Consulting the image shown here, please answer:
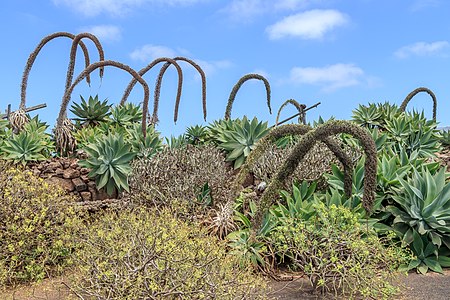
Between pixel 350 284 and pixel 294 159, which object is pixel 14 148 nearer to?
pixel 294 159

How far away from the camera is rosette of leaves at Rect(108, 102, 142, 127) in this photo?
12070 mm

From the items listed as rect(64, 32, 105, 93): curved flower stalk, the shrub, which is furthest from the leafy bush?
rect(64, 32, 105, 93): curved flower stalk

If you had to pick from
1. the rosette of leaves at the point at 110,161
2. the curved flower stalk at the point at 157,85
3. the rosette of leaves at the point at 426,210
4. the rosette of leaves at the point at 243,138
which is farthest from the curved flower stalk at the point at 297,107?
the rosette of leaves at the point at 426,210

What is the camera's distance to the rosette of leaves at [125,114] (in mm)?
12070

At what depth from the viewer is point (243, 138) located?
30.4ft

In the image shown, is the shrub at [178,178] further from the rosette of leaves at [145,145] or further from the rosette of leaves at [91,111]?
the rosette of leaves at [91,111]

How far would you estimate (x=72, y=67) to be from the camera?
1148cm

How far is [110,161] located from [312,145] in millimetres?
4380

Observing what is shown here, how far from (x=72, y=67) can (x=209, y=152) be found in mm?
4962

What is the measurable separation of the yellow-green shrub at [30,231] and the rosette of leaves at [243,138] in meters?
3.51

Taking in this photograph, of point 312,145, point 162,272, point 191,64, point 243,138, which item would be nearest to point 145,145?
point 243,138

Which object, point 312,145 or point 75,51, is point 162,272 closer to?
point 312,145

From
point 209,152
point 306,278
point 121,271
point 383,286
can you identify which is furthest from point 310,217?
point 209,152

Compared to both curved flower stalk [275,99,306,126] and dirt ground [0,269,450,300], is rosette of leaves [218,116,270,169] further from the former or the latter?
dirt ground [0,269,450,300]
